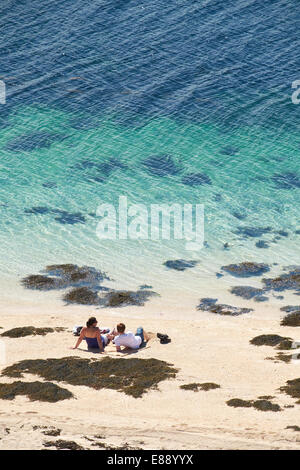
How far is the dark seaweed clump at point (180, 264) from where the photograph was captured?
34125 millimetres

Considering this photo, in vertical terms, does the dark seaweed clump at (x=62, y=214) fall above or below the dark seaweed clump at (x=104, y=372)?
above

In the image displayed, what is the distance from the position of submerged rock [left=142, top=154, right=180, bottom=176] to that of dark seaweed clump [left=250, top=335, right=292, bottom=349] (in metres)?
16.7

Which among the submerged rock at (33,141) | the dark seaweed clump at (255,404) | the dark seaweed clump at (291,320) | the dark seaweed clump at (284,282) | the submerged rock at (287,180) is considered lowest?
the dark seaweed clump at (255,404)

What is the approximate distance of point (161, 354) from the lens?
85.1 feet

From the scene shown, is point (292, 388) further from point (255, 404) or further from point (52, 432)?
point (52, 432)

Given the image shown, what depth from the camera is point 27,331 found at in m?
28.1

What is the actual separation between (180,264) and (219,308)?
409 cm

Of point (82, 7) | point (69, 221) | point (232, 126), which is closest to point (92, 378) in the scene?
point (69, 221)

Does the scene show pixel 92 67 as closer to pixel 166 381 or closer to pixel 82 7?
pixel 82 7

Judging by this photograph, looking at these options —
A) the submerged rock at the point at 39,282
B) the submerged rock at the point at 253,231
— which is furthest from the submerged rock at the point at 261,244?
the submerged rock at the point at 39,282

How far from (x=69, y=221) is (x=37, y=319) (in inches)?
356

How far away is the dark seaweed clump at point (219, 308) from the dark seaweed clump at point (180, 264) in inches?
115

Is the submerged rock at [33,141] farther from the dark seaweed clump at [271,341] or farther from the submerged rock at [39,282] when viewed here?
the dark seaweed clump at [271,341]

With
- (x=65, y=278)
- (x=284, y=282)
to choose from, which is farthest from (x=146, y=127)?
(x=284, y=282)
